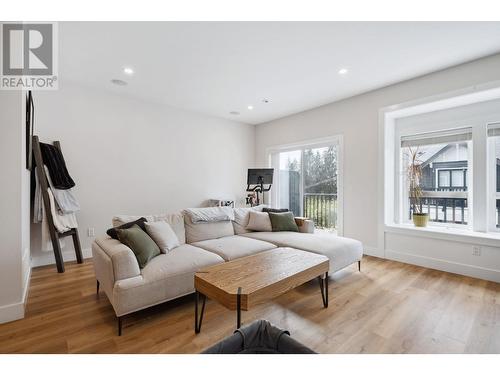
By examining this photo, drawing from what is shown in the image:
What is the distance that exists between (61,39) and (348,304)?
151 inches

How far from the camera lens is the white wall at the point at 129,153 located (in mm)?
3459

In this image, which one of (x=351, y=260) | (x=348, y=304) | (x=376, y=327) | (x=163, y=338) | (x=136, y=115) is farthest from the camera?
(x=136, y=115)

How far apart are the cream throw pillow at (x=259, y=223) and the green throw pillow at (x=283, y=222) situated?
7cm

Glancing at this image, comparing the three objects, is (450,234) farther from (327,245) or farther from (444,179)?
(327,245)

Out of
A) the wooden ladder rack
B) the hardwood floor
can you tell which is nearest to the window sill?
the hardwood floor

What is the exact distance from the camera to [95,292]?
2475 millimetres

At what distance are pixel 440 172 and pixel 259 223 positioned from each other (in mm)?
2771

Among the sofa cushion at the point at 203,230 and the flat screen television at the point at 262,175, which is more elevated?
the flat screen television at the point at 262,175

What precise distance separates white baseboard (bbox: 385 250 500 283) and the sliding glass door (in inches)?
39.5

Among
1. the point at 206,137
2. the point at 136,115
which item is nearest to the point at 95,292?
the point at 136,115

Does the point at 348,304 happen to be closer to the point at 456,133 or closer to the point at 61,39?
the point at 456,133

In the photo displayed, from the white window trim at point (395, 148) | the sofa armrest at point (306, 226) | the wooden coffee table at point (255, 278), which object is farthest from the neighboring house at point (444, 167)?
the wooden coffee table at point (255, 278)

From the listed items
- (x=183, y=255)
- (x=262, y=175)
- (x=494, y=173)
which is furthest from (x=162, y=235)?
(x=494, y=173)

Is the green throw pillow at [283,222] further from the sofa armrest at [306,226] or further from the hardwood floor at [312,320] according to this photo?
the hardwood floor at [312,320]
